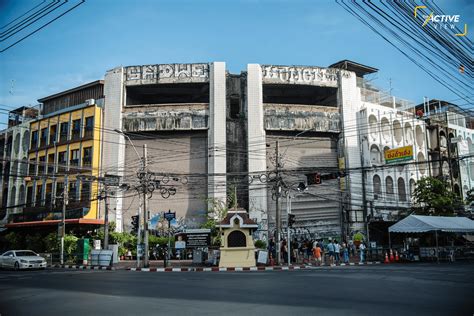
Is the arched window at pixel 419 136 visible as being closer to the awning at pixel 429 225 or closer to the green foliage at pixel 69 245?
the awning at pixel 429 225

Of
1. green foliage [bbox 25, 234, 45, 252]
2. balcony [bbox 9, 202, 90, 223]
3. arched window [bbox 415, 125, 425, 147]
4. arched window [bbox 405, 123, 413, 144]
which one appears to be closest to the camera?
green foliage [bbox 25, 234, 45, 252]

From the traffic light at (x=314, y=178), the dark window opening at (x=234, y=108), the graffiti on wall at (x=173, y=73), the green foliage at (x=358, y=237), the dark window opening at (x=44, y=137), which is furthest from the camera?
the dark window opening at (x=44, y=137)

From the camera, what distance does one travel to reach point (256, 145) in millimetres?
39531

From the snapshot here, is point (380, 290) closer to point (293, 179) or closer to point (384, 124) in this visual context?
point (293, 179)

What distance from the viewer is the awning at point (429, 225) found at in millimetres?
28641

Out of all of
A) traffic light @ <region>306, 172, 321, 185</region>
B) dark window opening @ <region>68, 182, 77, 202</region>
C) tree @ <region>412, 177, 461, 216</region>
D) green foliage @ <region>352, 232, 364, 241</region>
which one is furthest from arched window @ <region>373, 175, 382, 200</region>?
dark window opening @ <region>68, 182, 77, 202</region>

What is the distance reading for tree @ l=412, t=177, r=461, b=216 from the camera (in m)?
37.5

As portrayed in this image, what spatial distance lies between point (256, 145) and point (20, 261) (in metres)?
21.0

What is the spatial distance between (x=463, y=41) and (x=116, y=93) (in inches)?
1395

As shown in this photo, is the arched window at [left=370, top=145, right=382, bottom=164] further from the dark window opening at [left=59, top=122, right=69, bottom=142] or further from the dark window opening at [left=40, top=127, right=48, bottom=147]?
the dark window opening at [left=40, top=127, right=48, bottom=147]

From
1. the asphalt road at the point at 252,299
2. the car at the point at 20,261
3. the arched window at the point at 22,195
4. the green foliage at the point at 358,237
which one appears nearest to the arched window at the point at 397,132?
the green foliage at the point at 358,237

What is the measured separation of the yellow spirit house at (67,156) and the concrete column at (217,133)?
33.0ft

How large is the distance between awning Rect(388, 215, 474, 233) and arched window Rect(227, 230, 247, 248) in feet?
34.8

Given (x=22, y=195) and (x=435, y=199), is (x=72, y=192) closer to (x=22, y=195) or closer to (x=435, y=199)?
(x=22, y=195)
